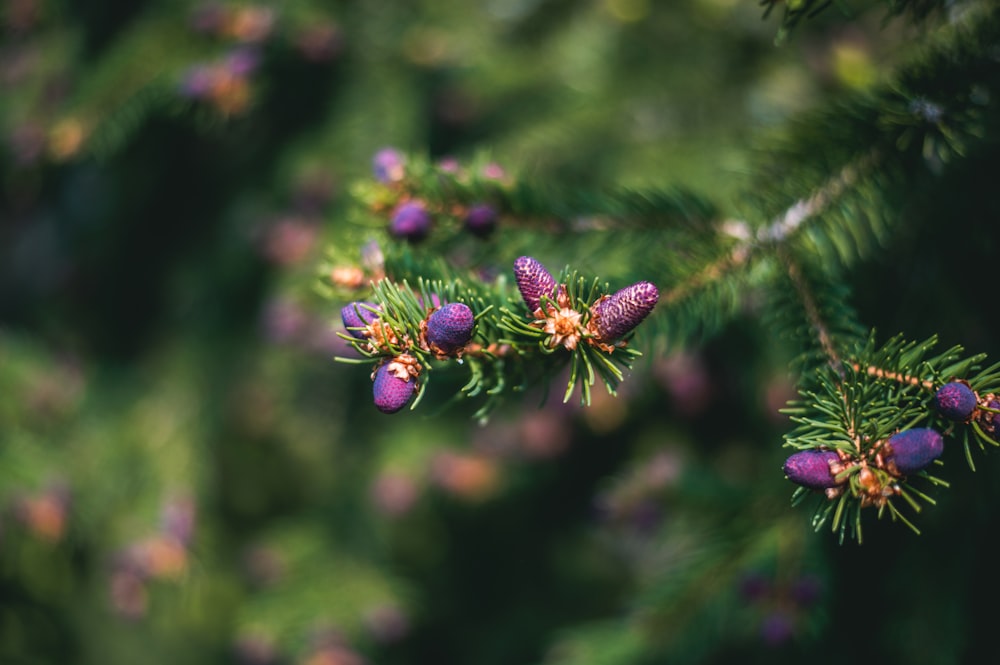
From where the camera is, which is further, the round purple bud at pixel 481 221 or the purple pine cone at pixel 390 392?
the round purple bud at pixel 481 221

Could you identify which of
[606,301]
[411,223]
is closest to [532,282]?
[606,301]

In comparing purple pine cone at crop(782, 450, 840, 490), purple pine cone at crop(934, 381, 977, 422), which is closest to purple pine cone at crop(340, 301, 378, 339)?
purple pine cone at crop(782, 450, 840, 490)

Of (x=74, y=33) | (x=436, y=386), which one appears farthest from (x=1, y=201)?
(x=436, y=386)

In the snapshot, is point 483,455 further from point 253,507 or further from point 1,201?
point 1,201

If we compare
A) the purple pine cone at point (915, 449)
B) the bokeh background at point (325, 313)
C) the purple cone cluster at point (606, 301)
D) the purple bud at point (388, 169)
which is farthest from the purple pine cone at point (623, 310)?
the bokeh background at point (325, 313)

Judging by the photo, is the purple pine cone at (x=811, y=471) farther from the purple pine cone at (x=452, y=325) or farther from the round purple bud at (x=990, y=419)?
the purple pine cone at (x=452, y=325)

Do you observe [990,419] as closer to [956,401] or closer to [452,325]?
[956,401]

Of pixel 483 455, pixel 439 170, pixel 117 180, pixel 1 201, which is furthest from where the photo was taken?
pixel 1 201
